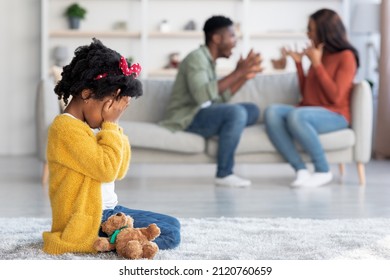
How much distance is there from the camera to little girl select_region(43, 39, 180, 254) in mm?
2229

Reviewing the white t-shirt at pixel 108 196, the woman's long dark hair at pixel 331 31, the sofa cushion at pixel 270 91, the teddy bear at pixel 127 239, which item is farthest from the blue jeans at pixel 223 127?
the teddy bear at pixel 127 239

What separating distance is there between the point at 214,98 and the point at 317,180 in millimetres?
779

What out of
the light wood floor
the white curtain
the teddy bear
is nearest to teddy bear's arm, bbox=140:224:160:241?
the teddy bear

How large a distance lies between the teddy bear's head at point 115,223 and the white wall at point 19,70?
17.4 feet

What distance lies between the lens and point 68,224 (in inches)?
88.2

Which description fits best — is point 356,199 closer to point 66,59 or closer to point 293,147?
point 293,147

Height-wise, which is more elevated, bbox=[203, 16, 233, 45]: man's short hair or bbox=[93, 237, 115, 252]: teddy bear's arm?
bbox=[203, 16, 233, 45]: man's short hair

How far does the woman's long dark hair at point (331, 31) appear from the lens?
4742mm

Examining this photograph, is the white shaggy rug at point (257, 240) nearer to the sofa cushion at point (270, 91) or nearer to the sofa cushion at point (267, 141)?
the sofa cushion at point (267, 141)

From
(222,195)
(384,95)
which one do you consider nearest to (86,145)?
(222,195)

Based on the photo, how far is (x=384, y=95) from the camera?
6.80 m

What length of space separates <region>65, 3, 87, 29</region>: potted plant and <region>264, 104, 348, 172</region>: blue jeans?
3011 mm

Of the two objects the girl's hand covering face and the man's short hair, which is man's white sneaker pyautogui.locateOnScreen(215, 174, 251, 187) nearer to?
the man's short hair

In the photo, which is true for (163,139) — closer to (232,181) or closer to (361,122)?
(232,181)
